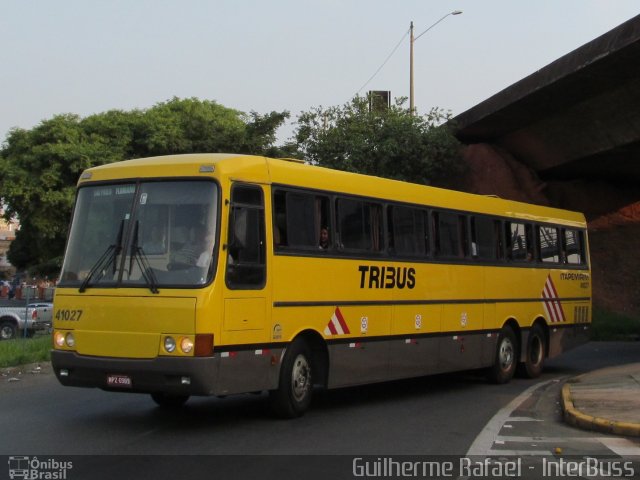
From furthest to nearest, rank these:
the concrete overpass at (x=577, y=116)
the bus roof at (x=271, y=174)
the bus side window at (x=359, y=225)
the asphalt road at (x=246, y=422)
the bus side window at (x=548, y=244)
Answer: the concrete overpass at (x=577, y=116)
the bus side window at (x=548, y=244)
the bus side window at (x=359, y=225)
the bus roof at (x=271, y=174)
the asphalt road at (x=246, y=422)

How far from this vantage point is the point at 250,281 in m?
9.66

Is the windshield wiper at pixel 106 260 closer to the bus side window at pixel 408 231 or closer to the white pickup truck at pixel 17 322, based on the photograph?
the bus side window at pixel 408 231

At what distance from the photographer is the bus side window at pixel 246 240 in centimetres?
945

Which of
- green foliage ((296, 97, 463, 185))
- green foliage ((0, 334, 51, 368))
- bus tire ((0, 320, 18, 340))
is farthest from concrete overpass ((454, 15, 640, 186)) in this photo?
bus tire ((0, 320, 18, 340))

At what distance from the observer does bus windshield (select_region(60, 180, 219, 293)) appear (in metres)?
9.23

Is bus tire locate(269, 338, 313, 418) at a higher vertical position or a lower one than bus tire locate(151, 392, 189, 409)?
higher

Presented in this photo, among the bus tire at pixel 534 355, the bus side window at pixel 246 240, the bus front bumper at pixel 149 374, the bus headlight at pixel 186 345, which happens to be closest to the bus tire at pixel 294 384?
the bus side window at pixel 246 240

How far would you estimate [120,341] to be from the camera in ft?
30.3

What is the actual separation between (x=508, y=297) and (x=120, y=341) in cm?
859

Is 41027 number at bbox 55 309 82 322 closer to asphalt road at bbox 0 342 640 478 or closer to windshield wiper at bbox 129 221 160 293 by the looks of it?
windshield wiper at bbox 129 221 160 293

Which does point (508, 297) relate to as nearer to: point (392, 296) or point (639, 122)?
point (392, 296)

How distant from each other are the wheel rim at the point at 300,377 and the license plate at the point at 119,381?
6.78 feet

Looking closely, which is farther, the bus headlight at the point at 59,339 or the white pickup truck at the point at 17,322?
the white pickup truck at the point at 17,322

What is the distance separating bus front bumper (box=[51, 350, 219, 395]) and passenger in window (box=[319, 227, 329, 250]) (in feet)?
8.55
